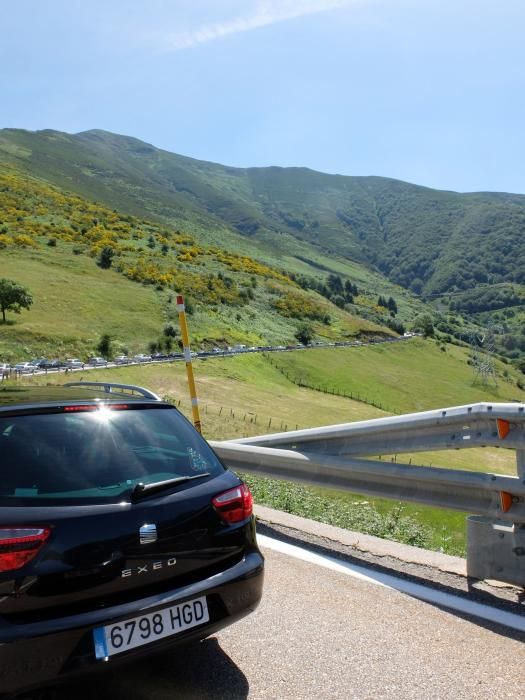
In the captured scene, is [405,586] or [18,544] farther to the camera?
[405,586]

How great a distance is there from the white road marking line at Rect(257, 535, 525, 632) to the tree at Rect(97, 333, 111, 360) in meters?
48.5

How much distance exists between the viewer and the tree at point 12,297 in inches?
2114

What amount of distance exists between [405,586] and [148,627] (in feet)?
7.68

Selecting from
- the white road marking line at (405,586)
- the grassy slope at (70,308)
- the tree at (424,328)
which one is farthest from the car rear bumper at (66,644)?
the tree at (424,328)

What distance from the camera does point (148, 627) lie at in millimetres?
2951

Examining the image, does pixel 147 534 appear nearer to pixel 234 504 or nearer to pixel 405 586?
pixel 234 504

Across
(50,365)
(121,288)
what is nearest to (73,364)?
(50,365)

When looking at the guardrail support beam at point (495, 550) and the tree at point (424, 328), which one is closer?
the guardrail support beam at point (495, 550)

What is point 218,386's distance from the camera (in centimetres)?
4631

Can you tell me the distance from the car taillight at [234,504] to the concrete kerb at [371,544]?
210 cm

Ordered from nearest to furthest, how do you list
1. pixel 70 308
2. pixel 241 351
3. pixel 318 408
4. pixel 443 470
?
pixel 443 470 < pixel 318 408 < pixel 70 308 < pixel 241 351

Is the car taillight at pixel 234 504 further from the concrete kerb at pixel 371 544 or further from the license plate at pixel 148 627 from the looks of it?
the concrete kerb at pixel 371 544

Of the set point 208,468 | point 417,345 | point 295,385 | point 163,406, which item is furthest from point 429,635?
point 417,345

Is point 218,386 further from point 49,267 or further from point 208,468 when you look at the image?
point 208,468
